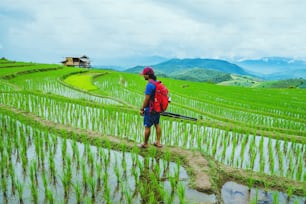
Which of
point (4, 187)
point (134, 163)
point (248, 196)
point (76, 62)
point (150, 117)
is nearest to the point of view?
point (4, 187)

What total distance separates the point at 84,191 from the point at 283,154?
3880mm

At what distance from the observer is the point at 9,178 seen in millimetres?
3434

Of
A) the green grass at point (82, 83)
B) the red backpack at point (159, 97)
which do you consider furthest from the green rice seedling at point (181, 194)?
the green grass at point (82, 83)

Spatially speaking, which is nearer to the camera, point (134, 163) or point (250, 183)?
point (250, 183)

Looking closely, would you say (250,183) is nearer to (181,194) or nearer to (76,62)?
(181,194)

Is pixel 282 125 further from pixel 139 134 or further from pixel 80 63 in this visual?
pixel 80 63

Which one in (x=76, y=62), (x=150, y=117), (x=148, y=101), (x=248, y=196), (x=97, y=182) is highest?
(x=76, y=62)

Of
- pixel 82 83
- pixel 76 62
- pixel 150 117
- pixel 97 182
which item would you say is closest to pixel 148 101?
pixel 150 117

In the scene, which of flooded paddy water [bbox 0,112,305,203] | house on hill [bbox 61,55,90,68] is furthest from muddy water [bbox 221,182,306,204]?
house on hill [bbox 61,55,90,68]

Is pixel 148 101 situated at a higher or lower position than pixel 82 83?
higher

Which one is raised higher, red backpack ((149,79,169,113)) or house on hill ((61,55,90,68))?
house on hill ((61,55,90,68))

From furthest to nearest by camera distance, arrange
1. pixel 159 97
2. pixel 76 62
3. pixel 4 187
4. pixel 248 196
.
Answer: pixel 76 62, pixel 159 97, pixel 248 196, pixel 4 187

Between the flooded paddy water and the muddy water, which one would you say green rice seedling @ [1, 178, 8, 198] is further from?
the muddy water

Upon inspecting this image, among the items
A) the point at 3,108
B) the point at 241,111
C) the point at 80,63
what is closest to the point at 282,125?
the point at 241,111
